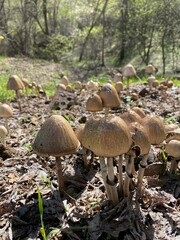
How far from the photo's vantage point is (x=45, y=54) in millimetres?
31219

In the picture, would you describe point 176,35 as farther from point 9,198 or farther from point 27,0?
point 9,198

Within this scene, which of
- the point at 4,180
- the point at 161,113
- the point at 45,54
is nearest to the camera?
the point at 4,180

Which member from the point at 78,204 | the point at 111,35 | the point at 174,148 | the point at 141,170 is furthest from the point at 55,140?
the point at 111,35

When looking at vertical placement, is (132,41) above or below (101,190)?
above

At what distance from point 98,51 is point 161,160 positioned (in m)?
29.9

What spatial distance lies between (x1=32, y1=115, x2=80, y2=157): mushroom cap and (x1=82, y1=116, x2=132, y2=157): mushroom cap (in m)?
0.44

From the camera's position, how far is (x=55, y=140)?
120 inches

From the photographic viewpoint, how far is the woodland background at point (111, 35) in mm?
22703

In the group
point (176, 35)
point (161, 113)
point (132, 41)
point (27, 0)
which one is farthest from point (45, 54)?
point (161, 113)

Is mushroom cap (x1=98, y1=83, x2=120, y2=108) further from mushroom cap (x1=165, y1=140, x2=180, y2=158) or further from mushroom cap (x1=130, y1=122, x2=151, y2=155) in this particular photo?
mushroom cap (x1=130, y1=122, x2=151, y2=155)

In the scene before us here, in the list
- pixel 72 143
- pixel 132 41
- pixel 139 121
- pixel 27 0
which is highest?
pixel 27 0

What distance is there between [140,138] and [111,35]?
98.4 feet

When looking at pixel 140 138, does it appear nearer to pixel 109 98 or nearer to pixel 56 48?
pixel 109 98

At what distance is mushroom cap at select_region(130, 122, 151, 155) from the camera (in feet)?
9.07
